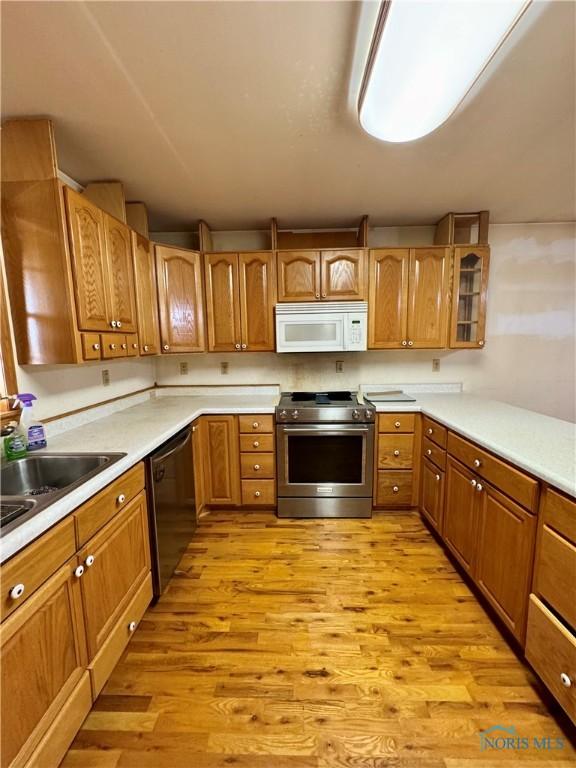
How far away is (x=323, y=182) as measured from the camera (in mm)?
1930

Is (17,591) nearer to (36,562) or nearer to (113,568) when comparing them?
(36,562)

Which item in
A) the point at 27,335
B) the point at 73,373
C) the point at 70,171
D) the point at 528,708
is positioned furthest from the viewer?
the point at 73,373

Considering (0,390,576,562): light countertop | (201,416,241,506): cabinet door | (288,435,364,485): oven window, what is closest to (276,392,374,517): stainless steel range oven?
(288,435,364,485): oven window

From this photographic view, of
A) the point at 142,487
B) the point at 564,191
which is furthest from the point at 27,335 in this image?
the point at 564,191

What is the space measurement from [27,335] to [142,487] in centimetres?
92

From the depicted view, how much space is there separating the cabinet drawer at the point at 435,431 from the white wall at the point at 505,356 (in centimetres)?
71

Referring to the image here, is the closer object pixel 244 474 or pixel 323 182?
pixel 323 182

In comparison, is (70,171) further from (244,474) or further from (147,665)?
(147,665)

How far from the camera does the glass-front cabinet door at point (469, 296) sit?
7.97 feet

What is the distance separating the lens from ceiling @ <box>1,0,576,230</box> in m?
0.95

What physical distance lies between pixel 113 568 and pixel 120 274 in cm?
157

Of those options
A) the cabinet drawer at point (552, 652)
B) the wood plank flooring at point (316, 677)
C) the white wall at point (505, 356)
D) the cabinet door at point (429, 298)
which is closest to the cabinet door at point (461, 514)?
the wood plank flooring at point (316, 677)

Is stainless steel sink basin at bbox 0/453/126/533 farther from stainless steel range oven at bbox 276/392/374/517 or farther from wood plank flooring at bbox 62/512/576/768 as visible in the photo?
stainless steel range oven at bbox 276/392/374/517

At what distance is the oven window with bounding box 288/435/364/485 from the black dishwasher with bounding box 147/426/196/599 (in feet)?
2.60
